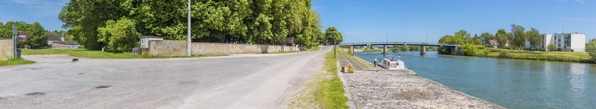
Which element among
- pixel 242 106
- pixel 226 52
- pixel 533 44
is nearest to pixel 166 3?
pixel 226 52

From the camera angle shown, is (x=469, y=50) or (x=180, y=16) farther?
→ (x=469, y=50)

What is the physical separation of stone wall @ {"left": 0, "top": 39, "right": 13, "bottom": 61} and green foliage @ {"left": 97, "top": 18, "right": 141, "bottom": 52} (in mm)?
11512

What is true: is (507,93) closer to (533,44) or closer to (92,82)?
(92,82)

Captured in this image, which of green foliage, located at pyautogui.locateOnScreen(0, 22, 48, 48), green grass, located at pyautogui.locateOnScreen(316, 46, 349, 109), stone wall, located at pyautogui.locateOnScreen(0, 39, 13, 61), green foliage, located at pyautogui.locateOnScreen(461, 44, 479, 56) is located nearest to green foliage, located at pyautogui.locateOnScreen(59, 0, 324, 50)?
stone wall, located at pyautogui.locateOnScreen(0, 39, 13, 61)

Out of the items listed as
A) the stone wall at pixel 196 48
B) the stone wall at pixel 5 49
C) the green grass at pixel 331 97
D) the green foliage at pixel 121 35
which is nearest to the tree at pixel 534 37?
the stone wall at pixel 196 48

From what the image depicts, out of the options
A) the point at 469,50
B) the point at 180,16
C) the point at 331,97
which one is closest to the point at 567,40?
the point at 469,50

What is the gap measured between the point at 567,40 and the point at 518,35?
51.2 ft

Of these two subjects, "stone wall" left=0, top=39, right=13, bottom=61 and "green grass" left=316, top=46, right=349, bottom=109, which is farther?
"stone wall" left=0, top=39, right=13, bottom=61

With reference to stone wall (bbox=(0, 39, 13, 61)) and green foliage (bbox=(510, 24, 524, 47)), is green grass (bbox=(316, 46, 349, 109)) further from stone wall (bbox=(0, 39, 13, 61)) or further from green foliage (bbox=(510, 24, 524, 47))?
green foliage (bbox=(510, 24, 524, 47))

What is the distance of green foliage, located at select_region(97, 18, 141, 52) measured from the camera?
28953 mm

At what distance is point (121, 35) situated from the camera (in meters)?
28.9

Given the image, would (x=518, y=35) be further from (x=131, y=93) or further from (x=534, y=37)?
(x=131, y=93)

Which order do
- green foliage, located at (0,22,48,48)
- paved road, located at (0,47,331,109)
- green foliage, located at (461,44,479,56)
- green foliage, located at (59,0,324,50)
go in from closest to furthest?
paved road, located at (0,47,331,109) → green foliage, located at (59,0,324,50) → green foliage, located at (0,22,48,48) → green foliage, located at (461,44,479,56)

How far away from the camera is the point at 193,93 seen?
27.8 ft
